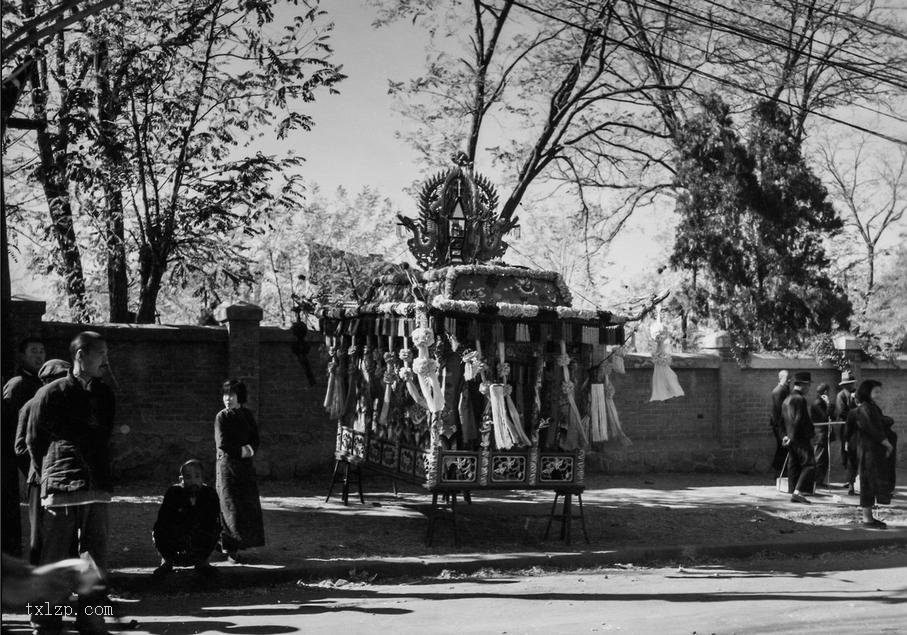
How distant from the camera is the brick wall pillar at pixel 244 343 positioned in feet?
44.0

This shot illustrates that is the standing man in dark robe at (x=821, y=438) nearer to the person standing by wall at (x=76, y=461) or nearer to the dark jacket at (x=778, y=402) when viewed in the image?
the dark jacket at (x=778, y=402)

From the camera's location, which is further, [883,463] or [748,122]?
[748,122]

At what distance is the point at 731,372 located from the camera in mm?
17109

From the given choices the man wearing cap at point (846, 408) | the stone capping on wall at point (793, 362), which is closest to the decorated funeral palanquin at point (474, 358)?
the man wearing cap at point (846, 408)

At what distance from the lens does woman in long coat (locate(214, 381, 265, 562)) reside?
29.0ft

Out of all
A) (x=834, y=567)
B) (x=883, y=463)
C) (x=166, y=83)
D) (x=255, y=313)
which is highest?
(x=166, y=83)

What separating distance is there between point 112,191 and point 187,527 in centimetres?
770

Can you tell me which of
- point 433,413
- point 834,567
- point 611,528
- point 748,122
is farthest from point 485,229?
point 748,122

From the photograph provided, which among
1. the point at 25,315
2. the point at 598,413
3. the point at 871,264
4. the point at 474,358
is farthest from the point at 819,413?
the point at 871,264

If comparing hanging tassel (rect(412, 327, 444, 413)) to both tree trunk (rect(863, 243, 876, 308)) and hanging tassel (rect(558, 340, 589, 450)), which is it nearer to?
hanging tassel (rect(558, 340, 589, 450))

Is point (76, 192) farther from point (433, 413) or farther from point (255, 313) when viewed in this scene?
point (433, 413)

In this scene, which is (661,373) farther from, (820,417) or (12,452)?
(12,452)

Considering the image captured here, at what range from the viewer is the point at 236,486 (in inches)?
352

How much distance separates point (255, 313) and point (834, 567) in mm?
7905
